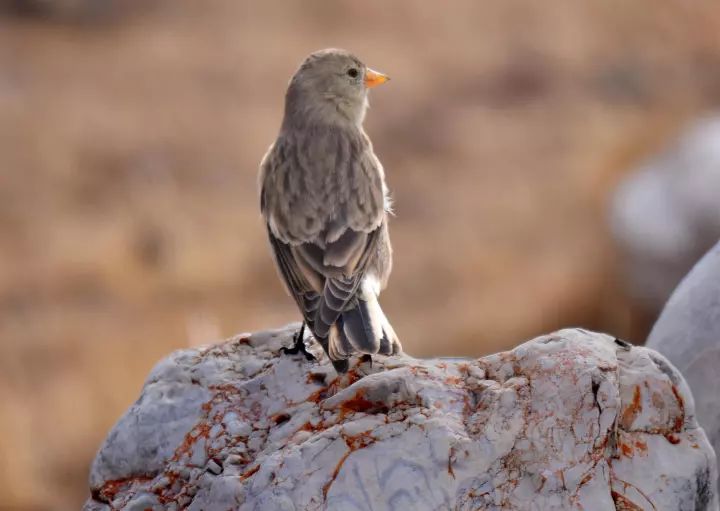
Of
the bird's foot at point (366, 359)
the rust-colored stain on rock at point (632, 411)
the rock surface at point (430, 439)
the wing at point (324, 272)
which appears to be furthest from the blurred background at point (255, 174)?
the rust-colored stain on rock at point (632, 411)

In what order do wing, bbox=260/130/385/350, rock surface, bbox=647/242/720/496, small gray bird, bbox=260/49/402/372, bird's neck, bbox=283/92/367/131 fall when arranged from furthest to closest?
bird's neck, bbox=283/92/367/131, rock surface, bbox=647/242/720/496, wing, bbox=260/130/385/350, small gray bird, bbox=260/49/402/372

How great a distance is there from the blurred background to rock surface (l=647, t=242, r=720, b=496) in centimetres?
618

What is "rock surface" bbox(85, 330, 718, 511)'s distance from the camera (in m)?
4.05

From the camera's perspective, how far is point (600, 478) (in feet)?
13.4

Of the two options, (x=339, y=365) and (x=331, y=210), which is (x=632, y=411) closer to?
(x=339, y=365)

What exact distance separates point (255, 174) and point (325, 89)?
334 inches

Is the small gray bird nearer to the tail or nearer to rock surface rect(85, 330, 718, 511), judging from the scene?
the tail

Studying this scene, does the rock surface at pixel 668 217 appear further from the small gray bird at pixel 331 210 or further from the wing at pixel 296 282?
the wing at pixel 296 282

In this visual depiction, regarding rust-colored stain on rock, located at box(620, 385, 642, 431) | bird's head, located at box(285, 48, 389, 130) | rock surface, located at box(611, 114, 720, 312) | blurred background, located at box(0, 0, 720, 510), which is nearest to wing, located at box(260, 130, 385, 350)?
bird's head, located at box(285, 48, 389, 130)

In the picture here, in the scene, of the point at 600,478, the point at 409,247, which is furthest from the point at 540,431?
the point at 409,247

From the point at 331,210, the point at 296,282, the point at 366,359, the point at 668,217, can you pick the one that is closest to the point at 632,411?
the point at 366,359

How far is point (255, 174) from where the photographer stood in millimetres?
14359

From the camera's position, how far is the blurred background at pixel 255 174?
38.7 ft

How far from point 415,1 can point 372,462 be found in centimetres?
1586
